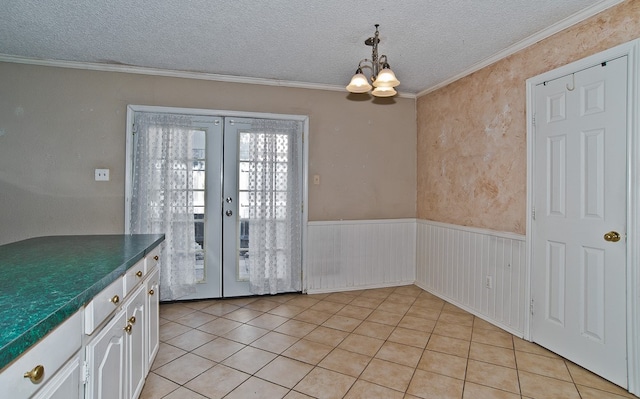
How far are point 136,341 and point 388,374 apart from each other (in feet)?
5.13

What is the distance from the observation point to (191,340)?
259 centimetres

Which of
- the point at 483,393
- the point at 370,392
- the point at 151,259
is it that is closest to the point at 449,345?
the point at 483,393

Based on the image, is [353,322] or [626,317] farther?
[353,322]

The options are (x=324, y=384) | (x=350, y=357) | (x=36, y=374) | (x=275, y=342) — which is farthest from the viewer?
(x=275, y=342)

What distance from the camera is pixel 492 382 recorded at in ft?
6.68

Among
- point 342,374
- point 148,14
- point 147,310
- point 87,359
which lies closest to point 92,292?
point 87,359

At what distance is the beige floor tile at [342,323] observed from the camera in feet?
9.33

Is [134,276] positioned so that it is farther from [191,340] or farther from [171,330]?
[171,330]

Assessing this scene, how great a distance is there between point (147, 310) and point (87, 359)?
34.2 inches

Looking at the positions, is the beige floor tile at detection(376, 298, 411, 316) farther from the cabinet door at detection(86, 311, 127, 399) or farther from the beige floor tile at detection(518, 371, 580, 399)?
the cabinet door at detection(86, 311, 127, 399)

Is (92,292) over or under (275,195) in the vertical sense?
under

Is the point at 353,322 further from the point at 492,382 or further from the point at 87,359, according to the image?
the point at 87,359

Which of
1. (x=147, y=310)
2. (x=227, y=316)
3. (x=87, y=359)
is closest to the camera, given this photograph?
(x=87, y=359)

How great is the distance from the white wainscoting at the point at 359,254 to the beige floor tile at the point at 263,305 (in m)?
0.50
